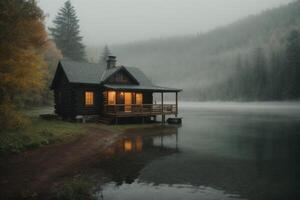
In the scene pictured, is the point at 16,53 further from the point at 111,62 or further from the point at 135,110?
the point at 111,62

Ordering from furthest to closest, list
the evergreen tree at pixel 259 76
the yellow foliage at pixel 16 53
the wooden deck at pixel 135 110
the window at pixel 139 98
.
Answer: the evergreen tree at pixel 259 76 → the window at pixel 139 98 → the wooden deck at pixel 135 110 → the yellow foliage at pixel 16 53

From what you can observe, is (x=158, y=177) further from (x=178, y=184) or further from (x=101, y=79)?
(x=101, y=79)

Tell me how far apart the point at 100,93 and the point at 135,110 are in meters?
4.59

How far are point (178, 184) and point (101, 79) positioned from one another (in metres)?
22.8

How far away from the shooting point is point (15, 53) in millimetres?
16781

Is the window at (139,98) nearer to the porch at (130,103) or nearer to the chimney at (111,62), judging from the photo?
the porch at (130,103)

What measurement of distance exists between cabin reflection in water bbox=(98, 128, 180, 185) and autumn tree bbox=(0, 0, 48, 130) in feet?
21.6

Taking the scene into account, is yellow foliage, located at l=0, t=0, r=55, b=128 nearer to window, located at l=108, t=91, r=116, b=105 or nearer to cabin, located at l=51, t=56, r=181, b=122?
cabin, located at l=51, t=56, r=181, b=122

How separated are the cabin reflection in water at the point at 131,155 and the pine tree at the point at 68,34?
58.4 meters

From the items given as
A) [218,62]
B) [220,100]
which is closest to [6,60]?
[220,100]

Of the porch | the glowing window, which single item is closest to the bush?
the glowing window

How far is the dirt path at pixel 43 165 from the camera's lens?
30.9ft

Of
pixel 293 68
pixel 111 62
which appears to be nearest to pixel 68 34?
pixel 111 62

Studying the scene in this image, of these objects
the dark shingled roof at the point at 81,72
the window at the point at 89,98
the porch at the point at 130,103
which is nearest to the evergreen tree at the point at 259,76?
the porch at the point at 130,103
